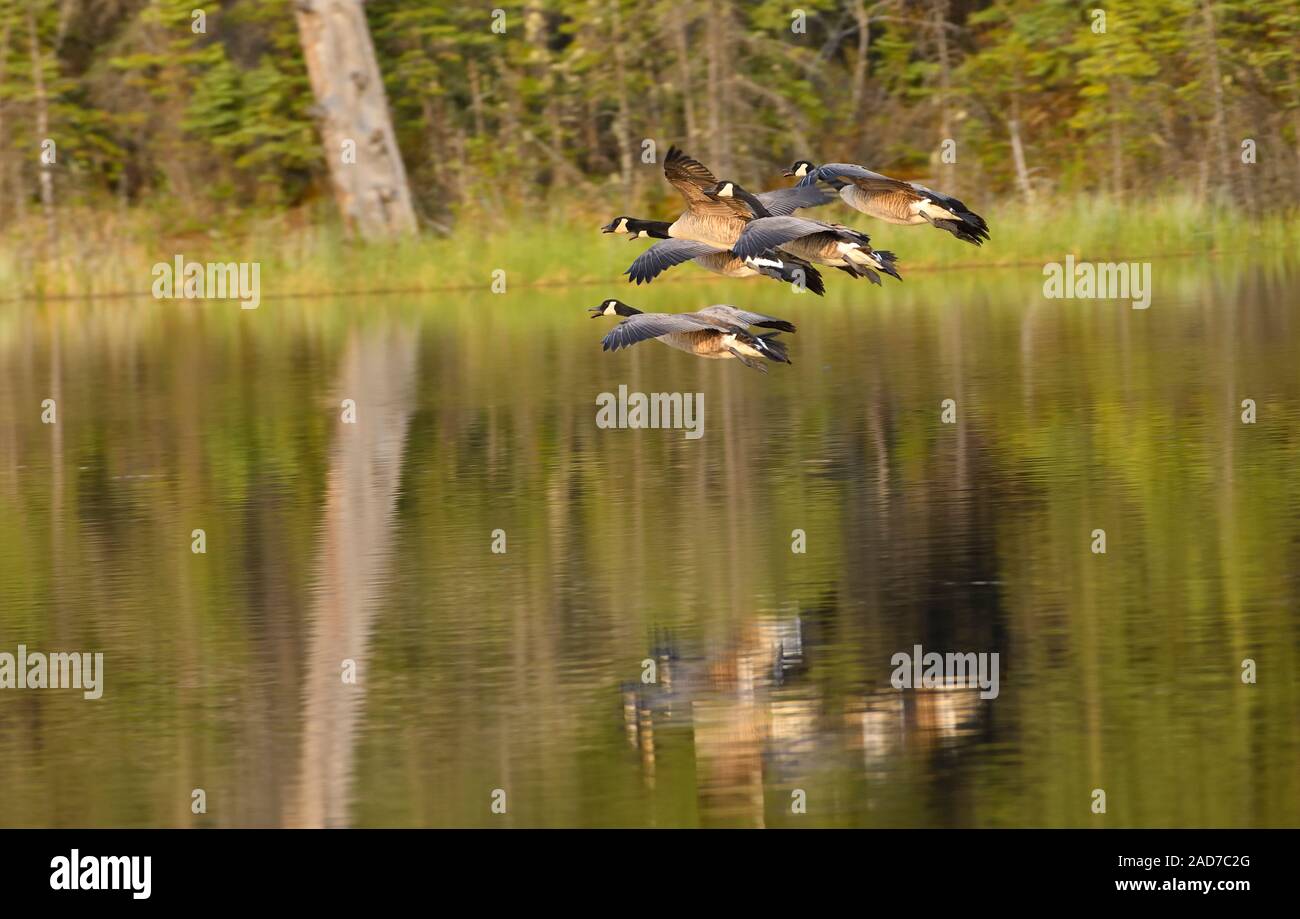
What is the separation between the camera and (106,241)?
3888cm

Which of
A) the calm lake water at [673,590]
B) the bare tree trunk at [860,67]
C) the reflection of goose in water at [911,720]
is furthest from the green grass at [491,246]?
the reflection of goose in water at [911,720]

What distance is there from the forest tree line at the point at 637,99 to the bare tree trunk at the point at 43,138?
5 centimetres

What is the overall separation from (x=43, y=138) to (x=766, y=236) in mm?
29885

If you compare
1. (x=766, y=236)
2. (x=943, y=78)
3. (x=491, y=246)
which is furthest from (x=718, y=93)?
(x=766, y=236)

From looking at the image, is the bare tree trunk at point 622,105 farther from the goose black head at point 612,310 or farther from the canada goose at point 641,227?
the goose black head at point 612,310

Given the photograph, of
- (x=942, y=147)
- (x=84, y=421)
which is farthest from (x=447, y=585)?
(x=942, y=147)

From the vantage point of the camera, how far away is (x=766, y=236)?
11.5 m

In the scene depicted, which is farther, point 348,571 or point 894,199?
point 348,571

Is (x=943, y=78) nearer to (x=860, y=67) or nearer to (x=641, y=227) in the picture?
(x=860, y=67)

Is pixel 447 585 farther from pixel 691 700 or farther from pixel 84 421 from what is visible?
pixel 84 421

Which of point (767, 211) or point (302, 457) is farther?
point (302, 457)

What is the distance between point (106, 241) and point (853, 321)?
15.0m

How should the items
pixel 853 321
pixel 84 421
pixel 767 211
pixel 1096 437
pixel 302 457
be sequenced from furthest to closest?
pixel 853 321 < pixel 84 421 < pixel 302 457 < pixel 1096 437 < pixel 767 211

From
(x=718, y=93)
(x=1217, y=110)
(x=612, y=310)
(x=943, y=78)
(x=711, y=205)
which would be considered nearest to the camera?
(x=711, y=205)
